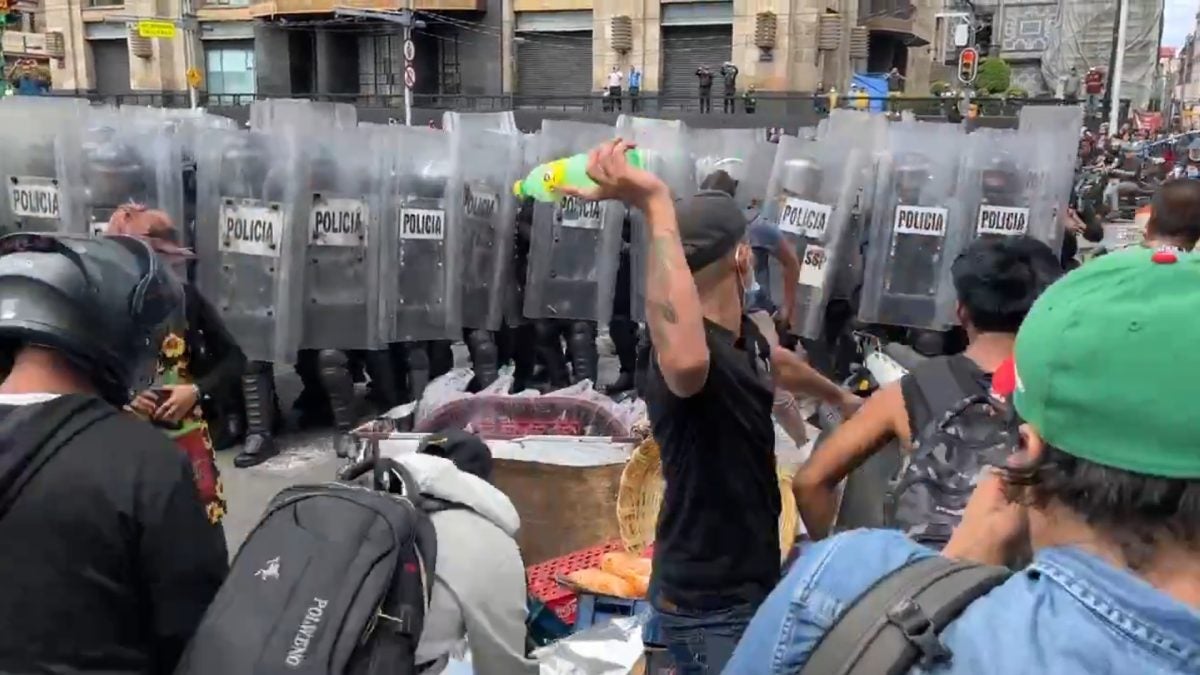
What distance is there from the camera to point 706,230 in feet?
7.45

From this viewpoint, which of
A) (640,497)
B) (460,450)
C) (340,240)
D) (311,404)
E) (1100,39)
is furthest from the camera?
(1100,39)

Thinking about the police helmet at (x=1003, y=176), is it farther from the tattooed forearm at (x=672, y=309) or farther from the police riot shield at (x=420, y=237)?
the tattooed forearm at (x=672, y=309)

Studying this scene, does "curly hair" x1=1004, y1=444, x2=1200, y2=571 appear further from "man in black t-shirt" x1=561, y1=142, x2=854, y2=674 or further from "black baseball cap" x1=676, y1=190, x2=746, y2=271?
"black baseball cap" x1=676, y1=190, x2=746, y2=271

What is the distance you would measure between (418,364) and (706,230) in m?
4.82

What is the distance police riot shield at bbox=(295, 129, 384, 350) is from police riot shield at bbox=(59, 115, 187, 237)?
812mm

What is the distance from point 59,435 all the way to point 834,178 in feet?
19.7

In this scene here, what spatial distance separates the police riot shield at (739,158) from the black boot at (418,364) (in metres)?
2.26

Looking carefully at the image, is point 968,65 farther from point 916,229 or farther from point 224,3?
point 224,3

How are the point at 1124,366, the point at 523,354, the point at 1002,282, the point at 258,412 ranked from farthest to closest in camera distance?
the point at 523,354
the point at 258,412
the point at 1002,282
the point at 1124,366

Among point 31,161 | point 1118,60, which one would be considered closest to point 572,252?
point 31,161

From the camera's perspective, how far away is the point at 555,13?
2822 cm

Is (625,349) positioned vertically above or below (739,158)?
below

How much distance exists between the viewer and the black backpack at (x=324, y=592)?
157cm

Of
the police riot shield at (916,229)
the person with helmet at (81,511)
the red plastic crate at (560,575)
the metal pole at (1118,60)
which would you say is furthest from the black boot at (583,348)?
the metal pole at (1118,60)
